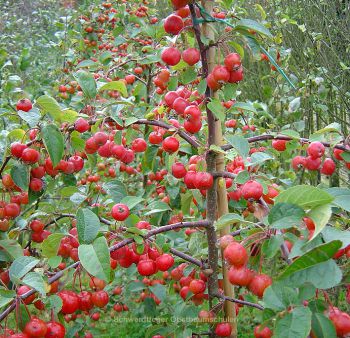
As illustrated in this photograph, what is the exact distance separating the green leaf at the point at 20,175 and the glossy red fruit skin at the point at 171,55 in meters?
0.55

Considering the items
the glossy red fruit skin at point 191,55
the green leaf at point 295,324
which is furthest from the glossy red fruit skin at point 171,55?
the green leaf at point 295,324

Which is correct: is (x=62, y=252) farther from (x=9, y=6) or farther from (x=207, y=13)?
(x=9, y=6)

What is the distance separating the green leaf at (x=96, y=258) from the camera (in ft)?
3.32

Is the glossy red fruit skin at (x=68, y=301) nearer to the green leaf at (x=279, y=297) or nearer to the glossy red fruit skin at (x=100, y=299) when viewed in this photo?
the glossy red fruit skin at (x=100, y=299)

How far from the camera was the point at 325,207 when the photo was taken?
0.89 m

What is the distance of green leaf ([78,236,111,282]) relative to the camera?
1.01 m

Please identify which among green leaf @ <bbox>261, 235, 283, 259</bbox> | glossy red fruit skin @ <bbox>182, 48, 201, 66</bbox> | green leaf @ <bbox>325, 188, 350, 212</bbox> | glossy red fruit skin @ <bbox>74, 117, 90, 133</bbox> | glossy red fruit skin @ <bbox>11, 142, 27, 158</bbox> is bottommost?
green leaf @ <bbox>261, 235, 283, 259</bbox>

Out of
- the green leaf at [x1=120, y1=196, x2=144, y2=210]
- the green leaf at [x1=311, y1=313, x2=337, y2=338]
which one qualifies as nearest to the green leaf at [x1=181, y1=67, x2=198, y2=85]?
the green leaf at [x1=120, y1=196, x2=144, y2=210]

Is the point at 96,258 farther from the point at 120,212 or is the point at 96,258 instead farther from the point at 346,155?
the point at 346,155

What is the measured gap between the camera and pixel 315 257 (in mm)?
802

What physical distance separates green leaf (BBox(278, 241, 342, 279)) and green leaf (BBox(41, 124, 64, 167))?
0.80m

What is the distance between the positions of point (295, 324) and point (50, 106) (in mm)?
958

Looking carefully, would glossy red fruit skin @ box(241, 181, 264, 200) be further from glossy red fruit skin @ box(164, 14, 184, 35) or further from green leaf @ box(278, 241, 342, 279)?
glossy red fruit skin @ box(164, 14, 184, 35)

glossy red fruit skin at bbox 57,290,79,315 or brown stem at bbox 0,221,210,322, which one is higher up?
brown stem at bbox 0,221,210,322
